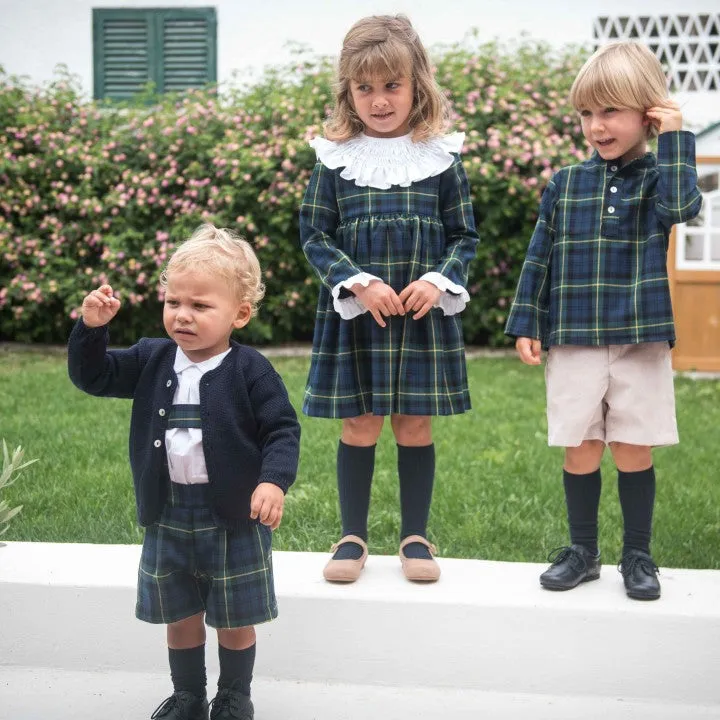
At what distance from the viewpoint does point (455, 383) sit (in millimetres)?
2568

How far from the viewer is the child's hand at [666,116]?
2320 millimetres

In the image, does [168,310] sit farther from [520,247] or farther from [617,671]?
[520,247]

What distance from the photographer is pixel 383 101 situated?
97.9 inches

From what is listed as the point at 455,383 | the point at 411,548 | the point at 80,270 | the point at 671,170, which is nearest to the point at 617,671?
the point at 411,548

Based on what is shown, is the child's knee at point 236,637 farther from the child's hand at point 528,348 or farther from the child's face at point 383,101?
the child's face at point 383,101

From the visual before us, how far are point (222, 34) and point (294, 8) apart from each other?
685mm

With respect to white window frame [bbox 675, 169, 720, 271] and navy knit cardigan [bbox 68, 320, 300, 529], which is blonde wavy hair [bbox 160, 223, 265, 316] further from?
white window frame [bbox 675, 169, 720, 271]

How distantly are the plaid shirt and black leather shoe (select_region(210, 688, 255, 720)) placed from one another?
1.04 metres

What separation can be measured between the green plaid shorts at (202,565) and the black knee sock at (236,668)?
0.11 meters

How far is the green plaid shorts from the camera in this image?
2.03 m

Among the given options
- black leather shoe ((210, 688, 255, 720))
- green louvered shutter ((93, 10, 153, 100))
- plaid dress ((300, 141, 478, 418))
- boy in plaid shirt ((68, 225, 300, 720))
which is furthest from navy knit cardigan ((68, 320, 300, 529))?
green louvered shutter ((93, 10, 153, 100))

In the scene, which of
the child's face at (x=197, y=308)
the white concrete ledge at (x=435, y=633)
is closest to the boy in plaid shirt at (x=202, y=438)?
the child's face at (x=197, y=308)

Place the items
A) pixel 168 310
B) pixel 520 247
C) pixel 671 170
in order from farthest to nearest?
pixel 520 247
pixel 671 170
pixel 168 310

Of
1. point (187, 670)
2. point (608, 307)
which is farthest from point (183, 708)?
point (608, 307)
